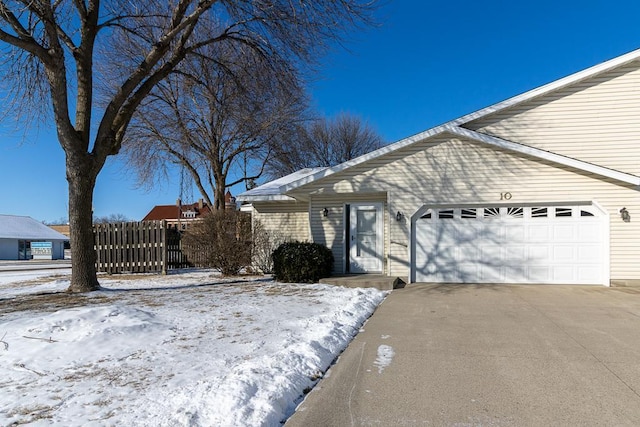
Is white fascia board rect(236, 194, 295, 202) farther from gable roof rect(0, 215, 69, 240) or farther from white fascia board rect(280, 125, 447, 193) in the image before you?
gable roof rect(0, 215, 69, 240)

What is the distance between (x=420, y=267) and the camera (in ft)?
40.2

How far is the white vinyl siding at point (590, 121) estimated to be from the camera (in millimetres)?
12008

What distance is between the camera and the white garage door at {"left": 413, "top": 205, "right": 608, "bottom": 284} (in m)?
11.5

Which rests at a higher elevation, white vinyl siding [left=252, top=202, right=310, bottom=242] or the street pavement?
white vinyl siding [left=252, top=202, right=310, bottom=242]

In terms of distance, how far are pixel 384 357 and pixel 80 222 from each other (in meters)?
8.40

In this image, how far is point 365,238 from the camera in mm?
13250

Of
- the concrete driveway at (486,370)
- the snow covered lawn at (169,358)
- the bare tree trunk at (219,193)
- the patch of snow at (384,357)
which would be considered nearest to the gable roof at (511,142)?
the concrete driveway at (486,370)

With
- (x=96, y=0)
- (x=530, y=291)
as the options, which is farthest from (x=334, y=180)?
(x=96, y=0)

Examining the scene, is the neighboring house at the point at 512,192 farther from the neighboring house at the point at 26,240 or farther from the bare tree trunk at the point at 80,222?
the neighboring house at the point at 26,240

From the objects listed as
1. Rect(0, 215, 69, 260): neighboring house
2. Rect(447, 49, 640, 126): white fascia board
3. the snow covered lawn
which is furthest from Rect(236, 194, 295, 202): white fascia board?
Rect(0, 215, 69, 260): neighboring house

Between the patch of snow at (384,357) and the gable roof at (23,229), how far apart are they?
44725mm

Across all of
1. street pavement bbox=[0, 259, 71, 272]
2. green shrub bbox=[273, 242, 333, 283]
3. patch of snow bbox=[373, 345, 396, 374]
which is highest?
green shrub bbox=[273, 242, 333, 283]

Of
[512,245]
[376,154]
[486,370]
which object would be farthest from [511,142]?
[486,370]

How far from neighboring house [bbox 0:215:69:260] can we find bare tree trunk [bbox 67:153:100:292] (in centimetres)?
3682
